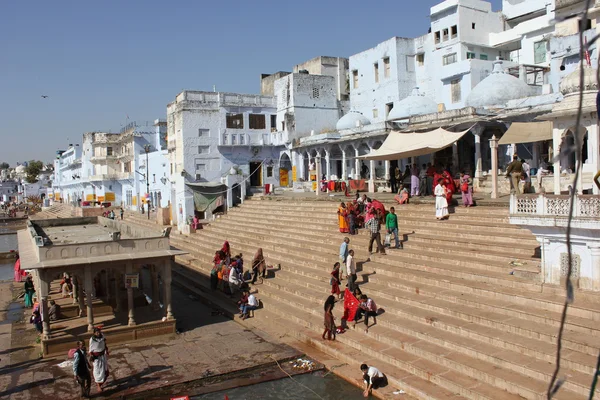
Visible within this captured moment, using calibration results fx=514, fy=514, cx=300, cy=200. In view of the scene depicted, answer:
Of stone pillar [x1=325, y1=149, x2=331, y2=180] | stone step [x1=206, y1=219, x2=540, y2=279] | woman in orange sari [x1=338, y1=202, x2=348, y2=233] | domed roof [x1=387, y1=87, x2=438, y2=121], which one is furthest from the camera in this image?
stone pillar [x1=325, y1=149, x2=331, y2=180]

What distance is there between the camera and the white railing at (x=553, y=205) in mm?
9547

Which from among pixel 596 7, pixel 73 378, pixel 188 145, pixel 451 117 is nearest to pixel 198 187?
pixel 188 145

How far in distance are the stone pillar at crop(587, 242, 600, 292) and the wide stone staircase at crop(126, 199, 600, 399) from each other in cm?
24

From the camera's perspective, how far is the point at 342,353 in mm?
10906

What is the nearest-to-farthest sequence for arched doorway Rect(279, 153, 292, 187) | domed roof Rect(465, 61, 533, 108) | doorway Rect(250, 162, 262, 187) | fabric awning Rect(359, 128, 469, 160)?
fabric awning Rect(359, 128, 469, 160)
domed roof Rect(465, 61, 533, 108)
doorway Rect(250, 162, 262, 187)
arched doorway Rect(279, 153, 292, 187)

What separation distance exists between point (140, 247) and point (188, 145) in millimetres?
18932

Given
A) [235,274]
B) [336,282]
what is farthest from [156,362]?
[235,274]

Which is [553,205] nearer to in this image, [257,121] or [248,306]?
[248,306]

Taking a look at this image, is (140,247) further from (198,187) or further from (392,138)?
(198,187)

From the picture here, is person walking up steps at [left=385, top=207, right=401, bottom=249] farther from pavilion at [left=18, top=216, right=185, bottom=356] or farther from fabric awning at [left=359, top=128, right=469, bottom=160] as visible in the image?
pavilion at [left=18, top=216, right=185, bottom=356]

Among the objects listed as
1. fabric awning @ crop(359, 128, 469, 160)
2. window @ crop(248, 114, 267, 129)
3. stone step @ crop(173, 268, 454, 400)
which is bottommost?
stone step @ crop(173, 268, 454, 400)

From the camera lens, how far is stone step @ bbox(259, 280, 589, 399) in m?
8.27

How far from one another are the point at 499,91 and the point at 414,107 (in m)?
4.69

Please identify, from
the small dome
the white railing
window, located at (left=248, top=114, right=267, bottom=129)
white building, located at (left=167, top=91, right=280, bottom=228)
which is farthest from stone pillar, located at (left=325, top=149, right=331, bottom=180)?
the white railing
